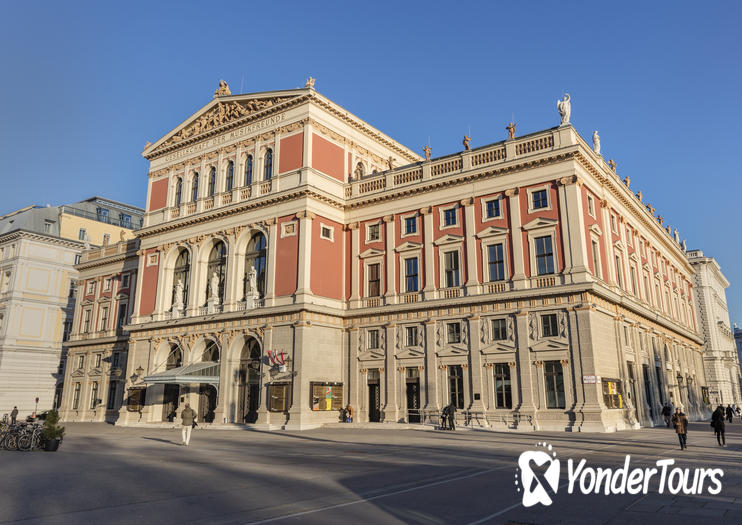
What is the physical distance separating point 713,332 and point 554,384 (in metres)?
63.9

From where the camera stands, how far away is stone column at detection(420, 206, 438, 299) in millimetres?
36906

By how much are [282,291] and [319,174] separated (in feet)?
28.5

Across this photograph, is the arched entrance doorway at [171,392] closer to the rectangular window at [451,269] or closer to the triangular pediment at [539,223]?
the rectangular window at [451,269]

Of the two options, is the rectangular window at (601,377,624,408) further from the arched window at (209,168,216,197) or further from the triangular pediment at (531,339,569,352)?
the arched window at (209,168,216,197)

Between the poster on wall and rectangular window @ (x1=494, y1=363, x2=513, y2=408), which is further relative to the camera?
the poster on wall

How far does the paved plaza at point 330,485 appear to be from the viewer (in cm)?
965

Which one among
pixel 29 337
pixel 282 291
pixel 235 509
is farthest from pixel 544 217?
pixel 29 337

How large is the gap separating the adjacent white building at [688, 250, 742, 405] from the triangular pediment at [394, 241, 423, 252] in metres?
60.3

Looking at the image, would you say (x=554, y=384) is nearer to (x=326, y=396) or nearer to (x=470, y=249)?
(x=470, y=249)

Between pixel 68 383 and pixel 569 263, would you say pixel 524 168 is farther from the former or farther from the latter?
pixel 68 383

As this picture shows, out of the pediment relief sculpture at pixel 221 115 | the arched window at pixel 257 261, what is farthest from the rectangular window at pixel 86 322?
the arched window at pixel 257 261

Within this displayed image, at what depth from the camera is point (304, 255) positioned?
38281 millimetres

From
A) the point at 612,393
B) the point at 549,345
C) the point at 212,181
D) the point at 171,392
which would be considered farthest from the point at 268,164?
the point at 612,393

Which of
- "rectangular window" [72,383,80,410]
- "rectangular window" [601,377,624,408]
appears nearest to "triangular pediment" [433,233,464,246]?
"rectangular window" [601,377,624,408]
